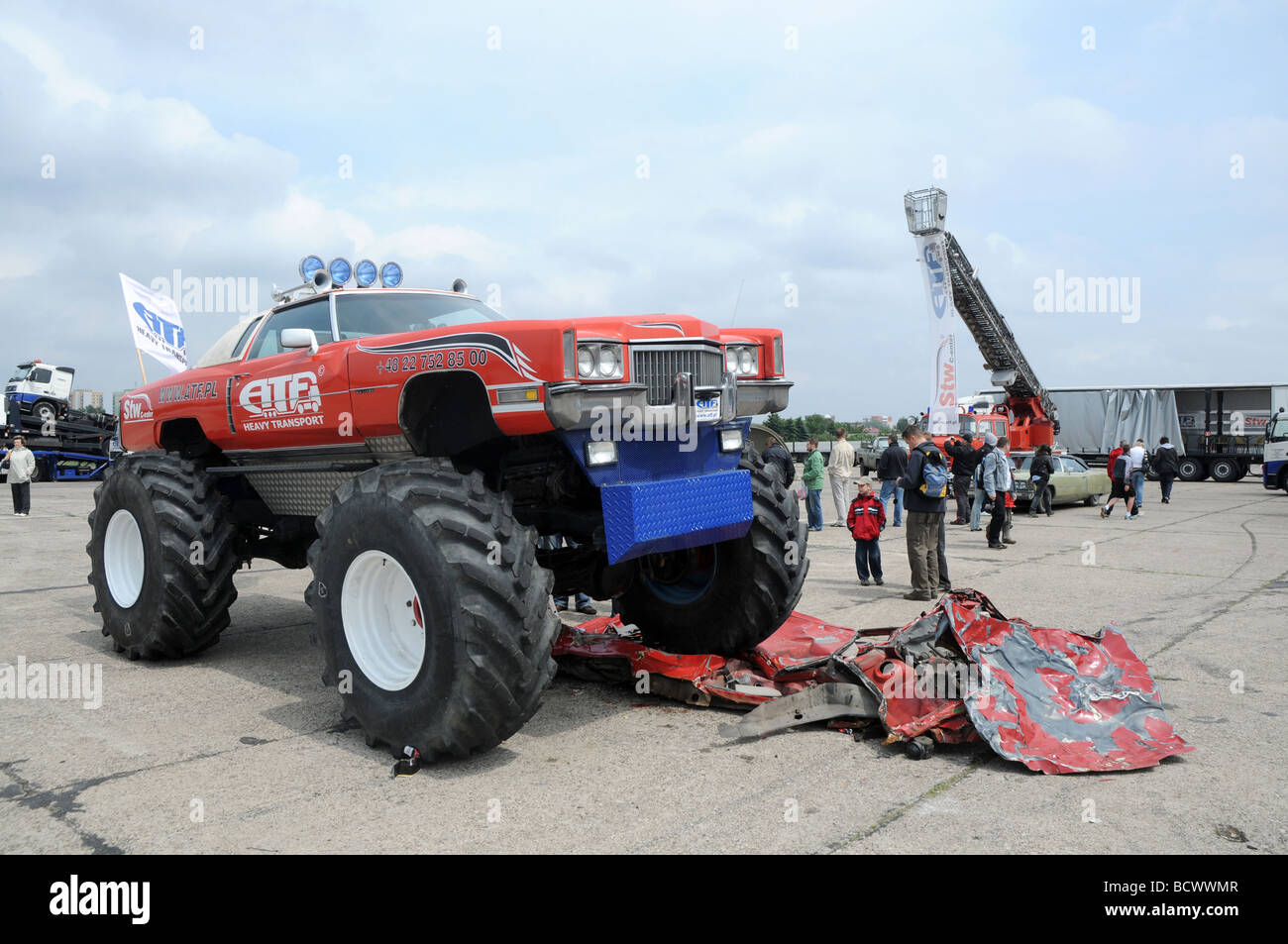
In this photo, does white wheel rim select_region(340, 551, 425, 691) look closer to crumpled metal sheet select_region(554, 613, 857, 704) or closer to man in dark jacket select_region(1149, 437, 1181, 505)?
crumpled metal sheet select_region(554, 613, 857, 704)

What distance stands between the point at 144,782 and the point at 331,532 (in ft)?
4.52

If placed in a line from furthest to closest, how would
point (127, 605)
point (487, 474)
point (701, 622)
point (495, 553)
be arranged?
point (127, 605), point (701, 622), point (487, 474), point (495, 553)

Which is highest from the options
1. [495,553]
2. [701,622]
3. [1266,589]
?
[495,553]

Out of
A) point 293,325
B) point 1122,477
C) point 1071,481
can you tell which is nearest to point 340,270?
point 293,325

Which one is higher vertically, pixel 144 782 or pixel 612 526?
pixel 612 526

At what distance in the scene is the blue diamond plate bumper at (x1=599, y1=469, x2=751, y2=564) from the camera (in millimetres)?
4320

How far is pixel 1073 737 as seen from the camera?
4164 mm

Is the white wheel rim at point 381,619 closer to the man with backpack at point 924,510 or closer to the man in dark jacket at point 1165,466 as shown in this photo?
the man with backpack at point 924,510

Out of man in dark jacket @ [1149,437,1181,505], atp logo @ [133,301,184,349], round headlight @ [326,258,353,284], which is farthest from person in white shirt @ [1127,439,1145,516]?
atp logo @ [133,301,184,349]

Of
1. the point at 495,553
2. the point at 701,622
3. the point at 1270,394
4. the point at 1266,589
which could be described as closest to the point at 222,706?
the point at 495,553

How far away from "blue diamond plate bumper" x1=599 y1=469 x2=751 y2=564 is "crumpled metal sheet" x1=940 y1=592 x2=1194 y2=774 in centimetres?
130

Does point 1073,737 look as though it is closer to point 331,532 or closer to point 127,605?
point 331,532

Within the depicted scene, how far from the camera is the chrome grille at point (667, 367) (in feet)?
15.0

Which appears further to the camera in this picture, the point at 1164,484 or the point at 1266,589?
the point at 1164,484
